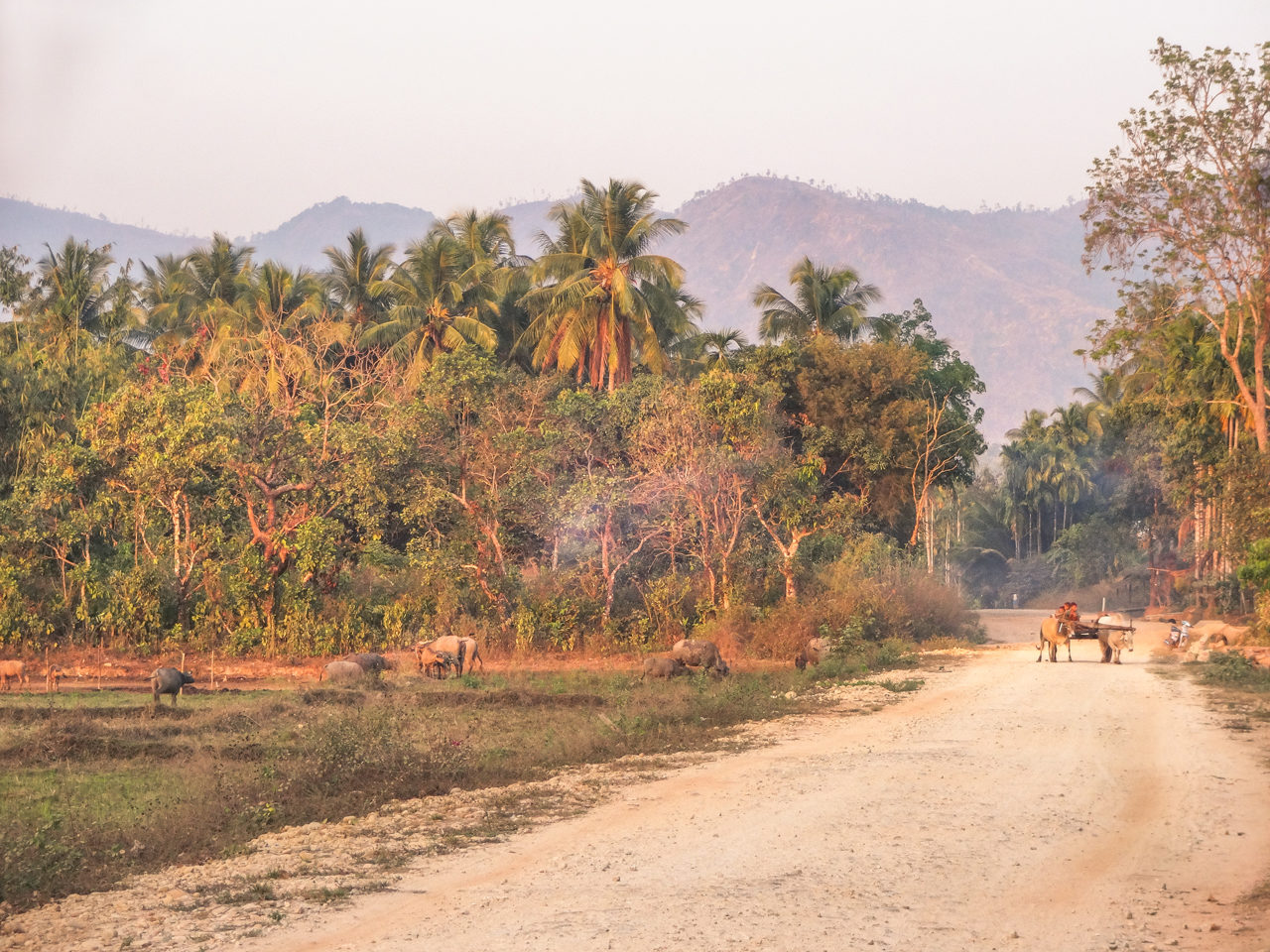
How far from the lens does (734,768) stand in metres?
12.8

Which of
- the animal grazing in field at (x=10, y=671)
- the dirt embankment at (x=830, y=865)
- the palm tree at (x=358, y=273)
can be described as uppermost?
the palm tree at (x=358, y=273)

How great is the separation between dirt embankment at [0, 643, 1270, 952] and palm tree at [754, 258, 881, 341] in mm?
31205

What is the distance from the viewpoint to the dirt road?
22.9 ft

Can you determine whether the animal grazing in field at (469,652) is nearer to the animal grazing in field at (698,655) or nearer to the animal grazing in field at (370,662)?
the animal grazing in field at (370,662)

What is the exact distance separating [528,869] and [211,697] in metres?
13.8

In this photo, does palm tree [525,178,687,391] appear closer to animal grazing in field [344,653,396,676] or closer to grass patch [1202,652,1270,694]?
animal grazing in field [344,653,396,676]

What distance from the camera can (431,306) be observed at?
1714 inches

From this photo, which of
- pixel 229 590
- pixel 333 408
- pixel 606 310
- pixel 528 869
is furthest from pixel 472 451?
pixel 528 869

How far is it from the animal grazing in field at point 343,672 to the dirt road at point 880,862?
10540 mm

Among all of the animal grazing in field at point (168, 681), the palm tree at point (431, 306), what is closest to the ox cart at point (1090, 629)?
the animal grazing in field at point (168, 681)

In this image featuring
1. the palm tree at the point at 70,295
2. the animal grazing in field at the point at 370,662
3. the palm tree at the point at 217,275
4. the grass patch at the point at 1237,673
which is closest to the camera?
the grass patch at the point at 1237,673

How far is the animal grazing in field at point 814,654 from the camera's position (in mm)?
25266

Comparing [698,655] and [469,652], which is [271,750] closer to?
[469,652]

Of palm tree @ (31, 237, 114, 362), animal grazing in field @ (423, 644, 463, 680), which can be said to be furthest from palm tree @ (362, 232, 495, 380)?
animal grazing in field @ (423, 644, 463, 680)
